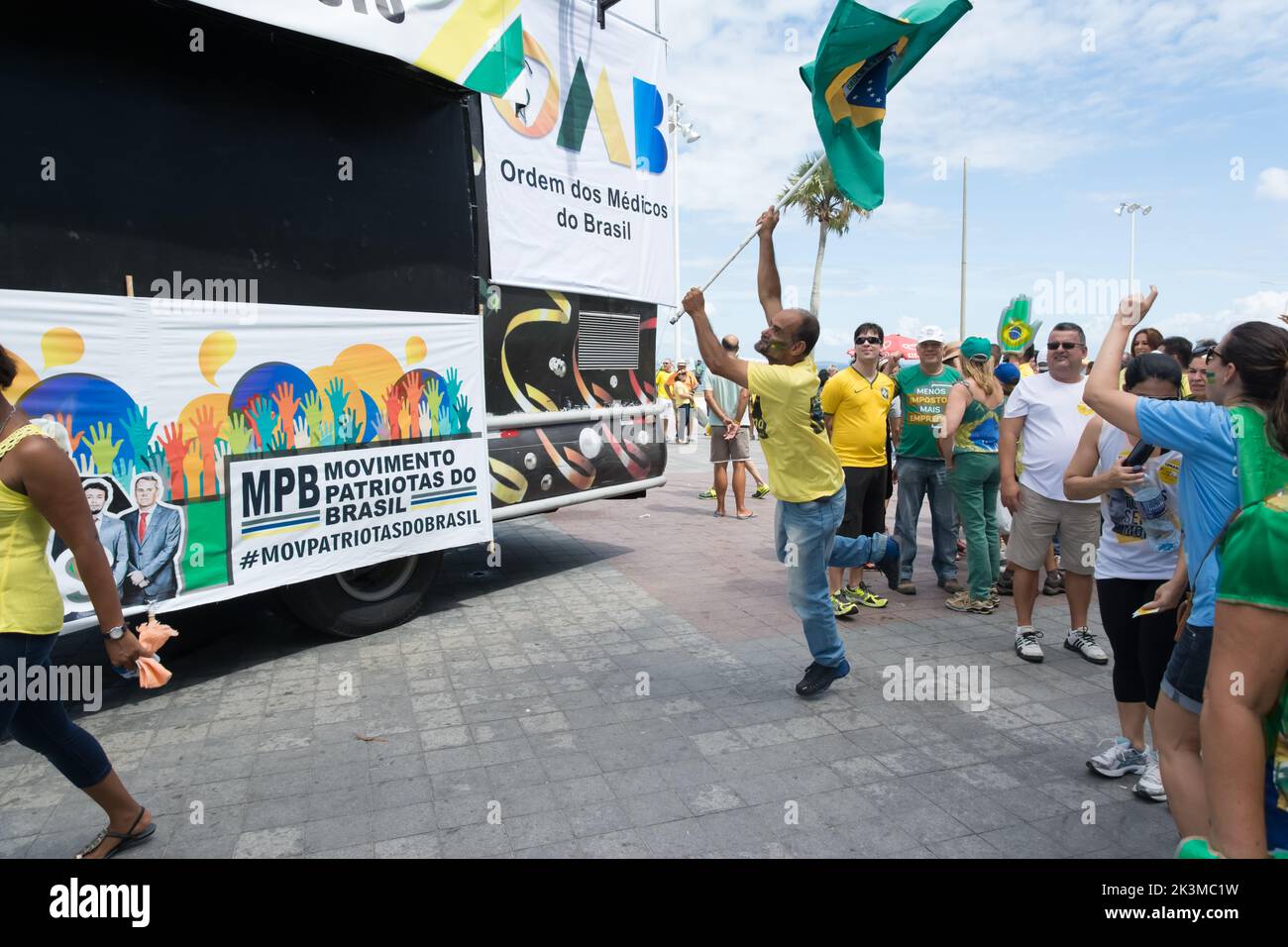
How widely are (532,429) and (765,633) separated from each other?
223cm

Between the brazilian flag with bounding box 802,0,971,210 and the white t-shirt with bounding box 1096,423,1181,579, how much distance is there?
2.24 metres

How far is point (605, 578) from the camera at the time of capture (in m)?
7.00

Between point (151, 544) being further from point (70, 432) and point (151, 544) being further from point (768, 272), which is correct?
point (768, 272)

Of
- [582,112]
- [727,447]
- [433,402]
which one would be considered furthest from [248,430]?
[727,447]

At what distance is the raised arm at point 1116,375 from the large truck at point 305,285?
3440 millimetres

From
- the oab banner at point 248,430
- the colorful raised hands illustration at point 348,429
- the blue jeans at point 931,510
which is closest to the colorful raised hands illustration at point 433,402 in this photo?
the oab banner at point 248,430

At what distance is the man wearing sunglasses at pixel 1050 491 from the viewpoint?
4859 mm

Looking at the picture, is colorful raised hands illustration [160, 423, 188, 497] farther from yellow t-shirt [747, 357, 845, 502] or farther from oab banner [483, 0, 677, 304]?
yellow t-shirt [747, 357, 845, 502]

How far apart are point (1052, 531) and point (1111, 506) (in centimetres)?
152

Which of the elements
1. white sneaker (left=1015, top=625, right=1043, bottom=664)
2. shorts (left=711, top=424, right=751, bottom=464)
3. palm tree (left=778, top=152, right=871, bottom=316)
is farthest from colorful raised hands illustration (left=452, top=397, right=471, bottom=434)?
palm tree (left=778, top=152, right=871, bottom=316)

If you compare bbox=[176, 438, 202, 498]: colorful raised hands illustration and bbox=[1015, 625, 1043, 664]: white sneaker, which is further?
bbox=[1015, 625, 1043, 664]: white sneaker

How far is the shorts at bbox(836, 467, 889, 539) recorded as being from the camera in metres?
6.12

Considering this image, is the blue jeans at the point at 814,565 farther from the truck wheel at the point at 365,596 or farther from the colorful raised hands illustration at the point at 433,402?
the truck wheel at the point at 365,596

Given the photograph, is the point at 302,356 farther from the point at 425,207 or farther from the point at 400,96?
the point at 400,96
